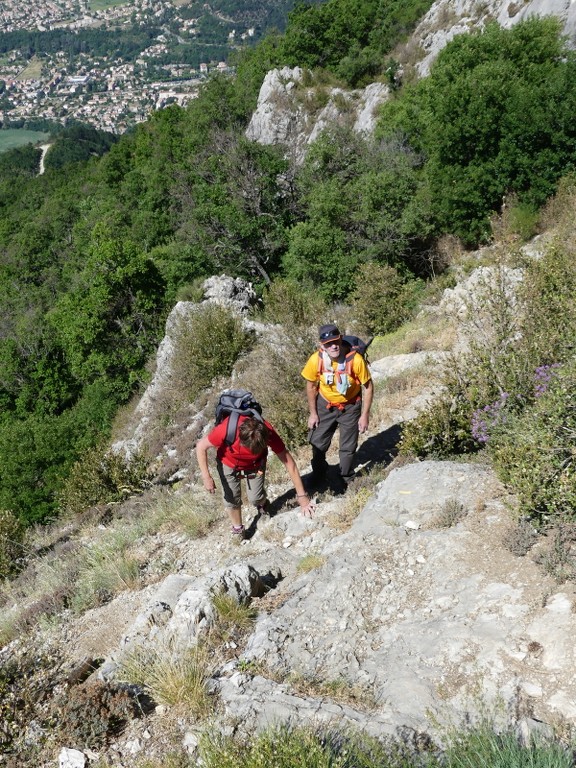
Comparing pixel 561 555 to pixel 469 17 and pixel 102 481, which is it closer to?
pixel 102 481

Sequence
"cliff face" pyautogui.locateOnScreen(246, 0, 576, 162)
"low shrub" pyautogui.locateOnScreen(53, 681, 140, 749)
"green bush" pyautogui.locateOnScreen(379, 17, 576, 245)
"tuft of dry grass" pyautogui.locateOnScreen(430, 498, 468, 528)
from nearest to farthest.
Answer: "low shrub" pyautogui.locateOnScreen(53, 681, 140, 749)
"tuft of dry grass" pyautogui.locateOnScreen(430, 498, 468, 528)
"green bush" pyautogui.locateOnScreen(379, 17, 576, 245)
"cliff face" pyautogui.locateOnScreen(246, 0, 576, 162)

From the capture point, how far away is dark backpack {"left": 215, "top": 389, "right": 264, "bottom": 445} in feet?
16.7

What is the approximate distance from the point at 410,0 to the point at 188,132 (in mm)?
17019

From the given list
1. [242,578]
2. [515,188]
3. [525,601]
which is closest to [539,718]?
[525,601]

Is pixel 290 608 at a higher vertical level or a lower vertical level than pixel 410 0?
lower

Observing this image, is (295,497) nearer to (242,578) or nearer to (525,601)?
(242,578)

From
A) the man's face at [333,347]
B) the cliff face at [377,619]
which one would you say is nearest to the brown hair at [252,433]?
the man's face at [333,347]

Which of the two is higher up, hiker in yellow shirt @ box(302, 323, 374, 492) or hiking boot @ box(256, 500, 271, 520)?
hiker in yellow shirt @ box(302, 323, 374, 492)

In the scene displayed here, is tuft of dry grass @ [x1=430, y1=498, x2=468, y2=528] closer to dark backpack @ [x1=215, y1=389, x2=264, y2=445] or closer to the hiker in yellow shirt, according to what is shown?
the hiker in yellow shirt

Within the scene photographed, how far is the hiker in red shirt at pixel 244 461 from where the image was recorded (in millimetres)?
5055

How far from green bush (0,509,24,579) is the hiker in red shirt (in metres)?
5.26

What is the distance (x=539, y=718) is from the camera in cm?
312

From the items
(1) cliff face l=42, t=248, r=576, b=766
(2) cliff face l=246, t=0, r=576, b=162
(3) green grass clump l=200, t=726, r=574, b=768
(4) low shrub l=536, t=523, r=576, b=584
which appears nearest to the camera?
(3) green grass clump l=200, t=726, r=574, b=768

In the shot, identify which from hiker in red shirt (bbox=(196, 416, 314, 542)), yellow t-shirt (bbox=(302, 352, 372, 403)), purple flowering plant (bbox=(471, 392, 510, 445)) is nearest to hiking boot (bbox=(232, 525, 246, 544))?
hiker in red shirt (bbox=(196, 416, 314, 542))
